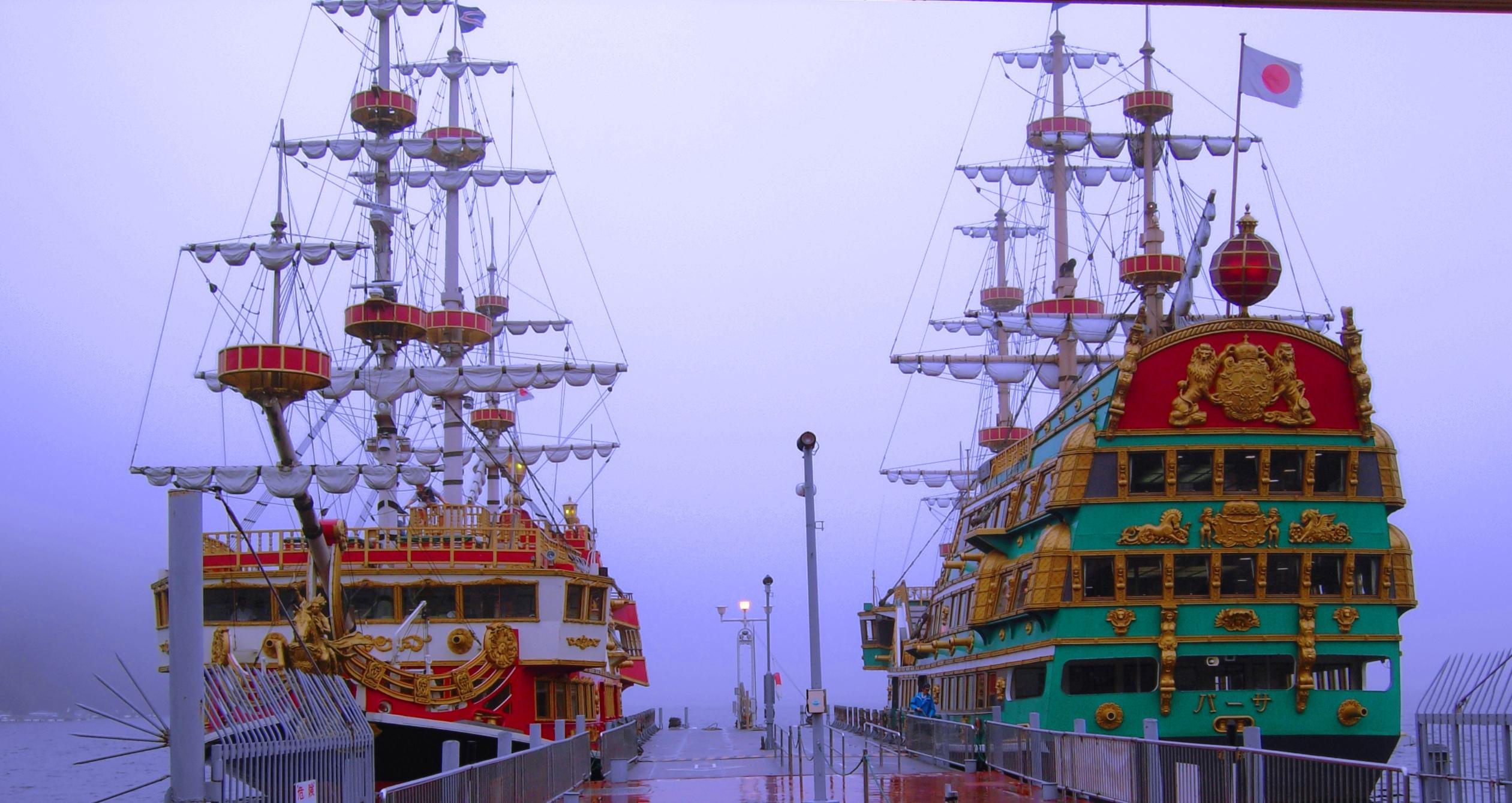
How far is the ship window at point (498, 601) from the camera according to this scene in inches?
1209

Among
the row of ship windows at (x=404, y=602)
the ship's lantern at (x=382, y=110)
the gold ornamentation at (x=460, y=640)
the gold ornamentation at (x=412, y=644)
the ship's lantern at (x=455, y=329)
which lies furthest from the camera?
the ship's lantern at (x=455, y=329)

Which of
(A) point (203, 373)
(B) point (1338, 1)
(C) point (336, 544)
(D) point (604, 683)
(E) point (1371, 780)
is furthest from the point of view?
(D) point (604, 683)

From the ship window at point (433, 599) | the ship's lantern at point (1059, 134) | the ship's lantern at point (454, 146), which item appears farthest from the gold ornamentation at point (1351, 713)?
the ship's lantern at point (454, 146)

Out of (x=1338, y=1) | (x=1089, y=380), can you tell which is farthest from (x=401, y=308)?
(x=1338, y=1)

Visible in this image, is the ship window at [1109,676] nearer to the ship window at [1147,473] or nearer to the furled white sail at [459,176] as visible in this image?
the ship window at [1147,473]

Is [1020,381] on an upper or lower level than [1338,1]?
upper

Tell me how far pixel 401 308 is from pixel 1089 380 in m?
19.5

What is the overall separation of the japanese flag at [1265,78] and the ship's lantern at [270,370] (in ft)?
54.2

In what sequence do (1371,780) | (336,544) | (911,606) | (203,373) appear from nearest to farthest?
(1371,780) → (336,544) → (203,373) → (911,606)

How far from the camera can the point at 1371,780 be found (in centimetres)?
1477

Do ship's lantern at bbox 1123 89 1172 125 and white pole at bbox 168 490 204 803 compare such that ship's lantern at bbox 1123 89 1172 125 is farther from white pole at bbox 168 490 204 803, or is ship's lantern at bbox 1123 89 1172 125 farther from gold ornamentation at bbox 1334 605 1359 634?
white pole at bbox 168 490 204 803

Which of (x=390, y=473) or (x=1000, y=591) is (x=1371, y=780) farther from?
(x=390, y=473)

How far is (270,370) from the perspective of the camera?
23.1 m

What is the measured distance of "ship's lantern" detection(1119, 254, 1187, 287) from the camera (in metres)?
37.8
